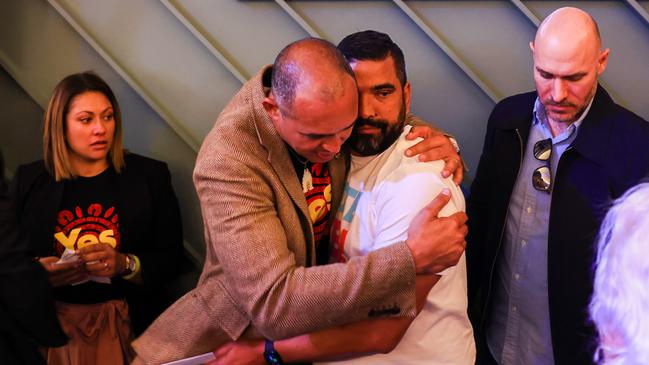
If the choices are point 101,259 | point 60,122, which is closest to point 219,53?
point 60,122

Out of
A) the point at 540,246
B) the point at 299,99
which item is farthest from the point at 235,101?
the point at 540,246

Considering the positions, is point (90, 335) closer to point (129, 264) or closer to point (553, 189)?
point (129, 264)

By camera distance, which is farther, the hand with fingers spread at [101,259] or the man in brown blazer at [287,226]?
the hand with fingers spread at [101,259]

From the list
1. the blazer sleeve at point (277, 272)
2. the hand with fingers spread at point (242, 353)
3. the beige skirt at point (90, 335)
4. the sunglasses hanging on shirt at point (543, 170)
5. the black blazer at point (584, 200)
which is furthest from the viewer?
the beige skirt at point (90, 335)

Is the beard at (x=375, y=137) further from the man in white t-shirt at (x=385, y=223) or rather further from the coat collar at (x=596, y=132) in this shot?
the coat collar at (x=596, y=132)

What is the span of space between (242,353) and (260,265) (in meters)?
0.33

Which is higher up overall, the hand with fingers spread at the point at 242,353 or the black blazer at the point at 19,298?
the black blazer at the point at 19,298

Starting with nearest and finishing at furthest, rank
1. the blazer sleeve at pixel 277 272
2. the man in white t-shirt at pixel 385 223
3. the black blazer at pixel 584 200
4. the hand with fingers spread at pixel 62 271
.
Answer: the blazer sleeve at pixel 277 272
the man in white t-shirt at pixel 385 223
the black blazer at pixel 584 200
the hand with fingers spread at pixel 62 271

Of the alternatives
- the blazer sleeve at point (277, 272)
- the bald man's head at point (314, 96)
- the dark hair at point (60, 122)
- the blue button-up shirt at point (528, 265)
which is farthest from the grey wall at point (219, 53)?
the blazer sleeve at point (277, 272)

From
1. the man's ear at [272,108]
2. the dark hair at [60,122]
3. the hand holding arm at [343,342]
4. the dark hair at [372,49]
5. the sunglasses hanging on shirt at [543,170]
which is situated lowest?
the sunglasses hanging on shirt at [543,170]

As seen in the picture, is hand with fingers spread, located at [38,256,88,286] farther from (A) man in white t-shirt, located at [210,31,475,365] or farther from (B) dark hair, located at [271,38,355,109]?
(B) dark hair, located at [271,38,355,109]

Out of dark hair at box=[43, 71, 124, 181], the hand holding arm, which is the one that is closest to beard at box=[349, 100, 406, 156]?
the hand holding arm

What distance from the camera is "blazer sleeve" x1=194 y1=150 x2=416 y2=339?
5.24ft

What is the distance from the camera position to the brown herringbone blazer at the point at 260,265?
1604 mm
